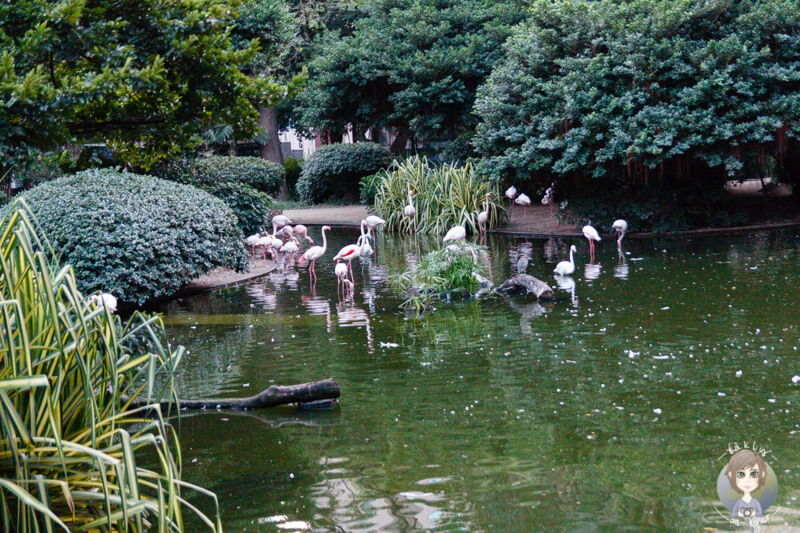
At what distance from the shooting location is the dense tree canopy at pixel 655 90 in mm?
12828

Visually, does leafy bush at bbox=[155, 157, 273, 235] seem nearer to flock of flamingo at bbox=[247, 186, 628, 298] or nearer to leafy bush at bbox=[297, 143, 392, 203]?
flock of flamingo at bbox=[247, 186, 628, 298]

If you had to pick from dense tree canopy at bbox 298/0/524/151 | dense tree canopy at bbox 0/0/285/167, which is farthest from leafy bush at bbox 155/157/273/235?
dense tree canopy at bbox 298/0/524/151

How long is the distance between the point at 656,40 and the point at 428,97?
8.17m

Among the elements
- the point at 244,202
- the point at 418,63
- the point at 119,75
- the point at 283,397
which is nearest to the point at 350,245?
the point at 244,202

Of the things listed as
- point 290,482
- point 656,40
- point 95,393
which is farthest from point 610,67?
point 95,393

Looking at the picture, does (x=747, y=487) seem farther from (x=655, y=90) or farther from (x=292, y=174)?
(x=292, y=174)

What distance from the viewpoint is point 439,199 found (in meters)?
16.4

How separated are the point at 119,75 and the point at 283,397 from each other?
4.48 m

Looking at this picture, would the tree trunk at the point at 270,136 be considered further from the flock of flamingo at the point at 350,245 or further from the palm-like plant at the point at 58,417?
the palm-like plant at the point at 58,417

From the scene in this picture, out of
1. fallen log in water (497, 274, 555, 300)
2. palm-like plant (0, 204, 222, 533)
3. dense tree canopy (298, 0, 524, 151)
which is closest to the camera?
palm-like plant (0, 204, 222, 533)

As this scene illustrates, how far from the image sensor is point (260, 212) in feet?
45.5

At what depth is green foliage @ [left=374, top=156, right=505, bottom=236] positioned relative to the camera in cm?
1610

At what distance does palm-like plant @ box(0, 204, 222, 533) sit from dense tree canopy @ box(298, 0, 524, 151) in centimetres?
1808

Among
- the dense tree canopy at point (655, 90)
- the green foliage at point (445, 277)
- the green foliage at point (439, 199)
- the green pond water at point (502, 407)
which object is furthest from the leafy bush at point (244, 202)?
the green foliage at point (445, 277)
